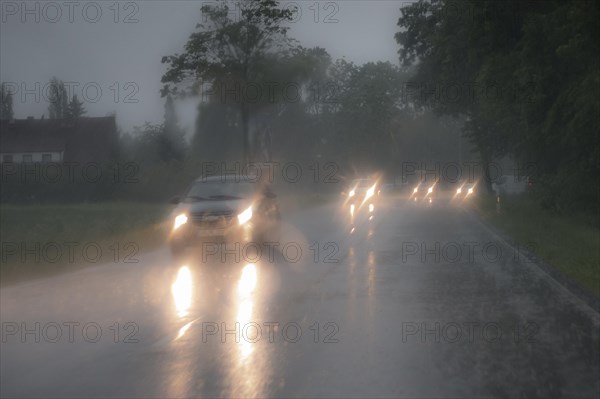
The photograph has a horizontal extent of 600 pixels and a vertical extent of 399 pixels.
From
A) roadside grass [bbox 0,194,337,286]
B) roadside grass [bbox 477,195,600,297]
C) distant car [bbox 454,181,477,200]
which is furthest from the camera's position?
distant car [bbox 454,181,477,200]

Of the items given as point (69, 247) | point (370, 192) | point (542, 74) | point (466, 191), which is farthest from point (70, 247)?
point (466, 191)

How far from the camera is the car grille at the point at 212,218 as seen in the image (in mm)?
18344

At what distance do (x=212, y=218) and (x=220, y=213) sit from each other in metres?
0.23

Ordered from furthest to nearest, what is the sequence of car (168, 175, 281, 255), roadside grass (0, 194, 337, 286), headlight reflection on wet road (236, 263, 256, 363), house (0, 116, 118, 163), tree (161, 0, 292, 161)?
house (0, 116, 118, 163) < tree (161, 0, 292, 161) < car (168, 175, 281, 255) < roadside grass (0, 194, 337, 286) < headlight reflection on wet road (236, 263, 256, 363)

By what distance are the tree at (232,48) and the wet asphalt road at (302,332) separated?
2463 centimetres

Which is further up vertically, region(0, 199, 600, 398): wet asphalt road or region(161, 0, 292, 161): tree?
region(161, 0, 292, 161): tree

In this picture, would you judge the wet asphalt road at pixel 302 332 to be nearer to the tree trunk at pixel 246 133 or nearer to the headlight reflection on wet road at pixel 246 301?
the headlight reflection on wet road at pixel 246 301

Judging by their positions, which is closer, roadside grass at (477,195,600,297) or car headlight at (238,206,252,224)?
roadside grass at (477,195,600,297)

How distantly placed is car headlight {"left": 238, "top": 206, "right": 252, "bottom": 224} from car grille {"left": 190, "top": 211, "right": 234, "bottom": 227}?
27 centimetres

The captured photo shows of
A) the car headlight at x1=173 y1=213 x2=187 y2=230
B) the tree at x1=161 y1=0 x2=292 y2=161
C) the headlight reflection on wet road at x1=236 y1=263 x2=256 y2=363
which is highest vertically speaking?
the tree at x1=161 y1=0 x2=292 y2=161

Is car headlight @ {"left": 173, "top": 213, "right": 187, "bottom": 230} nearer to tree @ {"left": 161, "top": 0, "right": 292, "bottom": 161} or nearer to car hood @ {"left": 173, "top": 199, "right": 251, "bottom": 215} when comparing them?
car hood @ {"left": 173, "top": 199, "right": 251, "bottom": 215}

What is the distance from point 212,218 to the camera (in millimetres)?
18359

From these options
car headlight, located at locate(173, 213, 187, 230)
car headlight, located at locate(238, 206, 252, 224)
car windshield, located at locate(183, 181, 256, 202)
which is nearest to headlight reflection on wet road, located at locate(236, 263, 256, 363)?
car headlight, located at locate(238, 206, 252, 224)

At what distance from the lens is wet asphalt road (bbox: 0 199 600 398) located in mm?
6832
